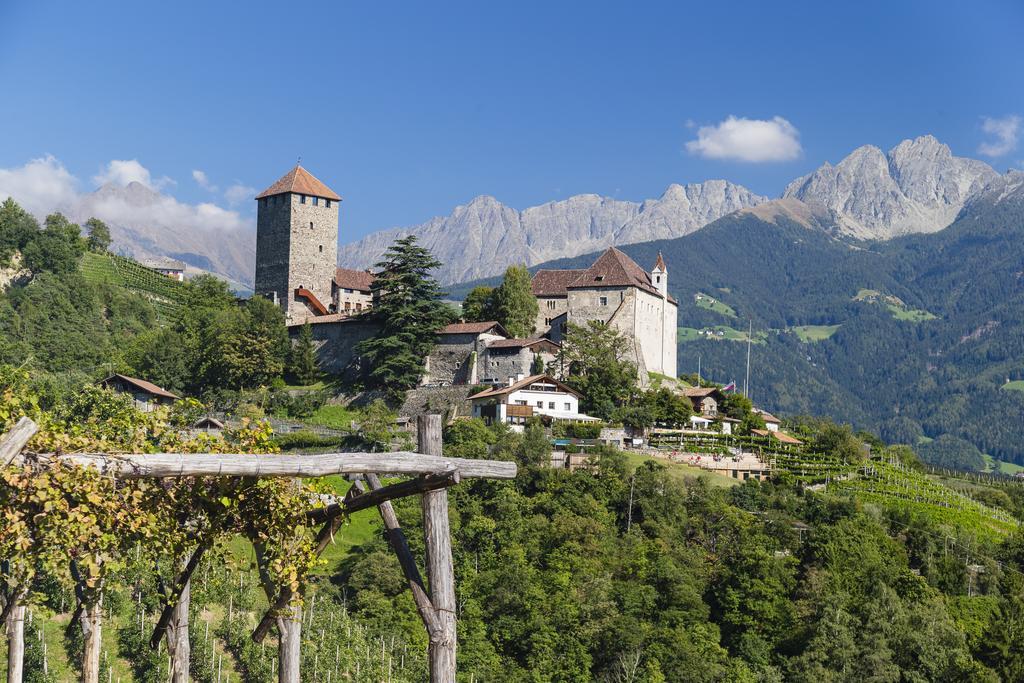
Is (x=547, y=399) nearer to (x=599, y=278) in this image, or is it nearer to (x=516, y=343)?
(x=516, y=343)

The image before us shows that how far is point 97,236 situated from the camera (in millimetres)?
89250

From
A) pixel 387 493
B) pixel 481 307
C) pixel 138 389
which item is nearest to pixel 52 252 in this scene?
pixel 138 389

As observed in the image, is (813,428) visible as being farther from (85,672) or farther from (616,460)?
(85,672)

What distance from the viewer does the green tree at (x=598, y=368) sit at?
56.2 metres

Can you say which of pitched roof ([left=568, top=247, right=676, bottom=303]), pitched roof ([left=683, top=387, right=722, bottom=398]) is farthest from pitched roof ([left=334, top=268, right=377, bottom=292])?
pitched roof ([left=683, top=387, right=722, bottom=398])

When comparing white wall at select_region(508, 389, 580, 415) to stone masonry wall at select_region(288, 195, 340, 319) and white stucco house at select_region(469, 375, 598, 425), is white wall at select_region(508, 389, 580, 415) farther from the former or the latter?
stone masonry wall at select_region(288, 195, 340, 319)

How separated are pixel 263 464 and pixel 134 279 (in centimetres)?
7415

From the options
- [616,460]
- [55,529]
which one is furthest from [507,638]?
[55,529]

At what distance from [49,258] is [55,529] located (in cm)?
6910

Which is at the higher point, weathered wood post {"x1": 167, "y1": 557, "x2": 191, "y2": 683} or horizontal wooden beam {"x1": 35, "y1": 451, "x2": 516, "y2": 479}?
horizontal wooden beam {"x1": 35, "y1": 451, "x2": 516, "y2": 479}

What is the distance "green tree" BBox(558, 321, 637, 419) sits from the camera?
56156mm

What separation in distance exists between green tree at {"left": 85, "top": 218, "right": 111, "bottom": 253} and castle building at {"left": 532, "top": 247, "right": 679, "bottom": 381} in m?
37.8

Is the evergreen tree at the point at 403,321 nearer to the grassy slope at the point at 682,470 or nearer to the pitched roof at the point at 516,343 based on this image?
the pitched roof at the point at 516,343

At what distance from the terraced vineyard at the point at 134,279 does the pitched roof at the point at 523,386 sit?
94.9ft
